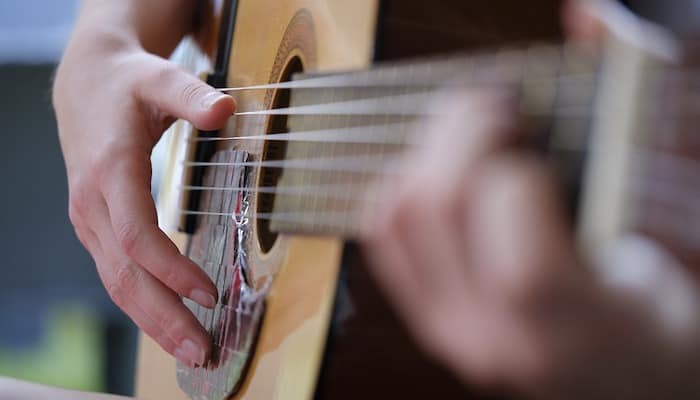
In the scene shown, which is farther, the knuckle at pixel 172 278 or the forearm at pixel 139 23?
the forearm at pixel 139 23

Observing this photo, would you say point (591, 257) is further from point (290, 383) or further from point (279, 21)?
point (279, 21)

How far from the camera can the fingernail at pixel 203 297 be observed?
647 millimetres

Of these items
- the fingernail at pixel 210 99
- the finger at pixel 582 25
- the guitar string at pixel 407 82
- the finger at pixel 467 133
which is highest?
the finger at pixel 582 25

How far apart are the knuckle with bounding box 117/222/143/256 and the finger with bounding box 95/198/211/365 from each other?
2 centimetres

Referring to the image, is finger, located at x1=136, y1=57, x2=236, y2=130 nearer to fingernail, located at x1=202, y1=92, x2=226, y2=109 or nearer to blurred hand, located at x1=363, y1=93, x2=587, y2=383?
fingernail, located at x1=202, y1=92, x2=226, y2=109

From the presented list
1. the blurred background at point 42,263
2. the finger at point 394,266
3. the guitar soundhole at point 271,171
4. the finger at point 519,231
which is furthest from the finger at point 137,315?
the blurred background at point 42,263

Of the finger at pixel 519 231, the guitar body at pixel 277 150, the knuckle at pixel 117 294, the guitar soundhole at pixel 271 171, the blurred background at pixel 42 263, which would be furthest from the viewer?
the blurred background at pixel 42 263

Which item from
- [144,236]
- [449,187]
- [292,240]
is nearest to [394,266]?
[449,187]

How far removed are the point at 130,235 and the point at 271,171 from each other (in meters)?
0.13

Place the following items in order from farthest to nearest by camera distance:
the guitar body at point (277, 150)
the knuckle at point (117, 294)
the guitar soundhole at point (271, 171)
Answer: the knuckle at point (117, 294)
the guitar soundhole at point (271, 171)
the guitar body at point (277, 150)

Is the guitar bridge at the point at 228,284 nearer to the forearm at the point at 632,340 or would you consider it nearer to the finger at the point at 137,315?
the finger at the point at 137,315

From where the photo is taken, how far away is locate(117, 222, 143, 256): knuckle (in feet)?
2.15

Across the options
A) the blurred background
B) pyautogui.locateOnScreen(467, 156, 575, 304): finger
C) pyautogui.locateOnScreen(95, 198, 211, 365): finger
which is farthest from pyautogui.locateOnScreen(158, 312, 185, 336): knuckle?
the blurred background

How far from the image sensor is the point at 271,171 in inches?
23.7
